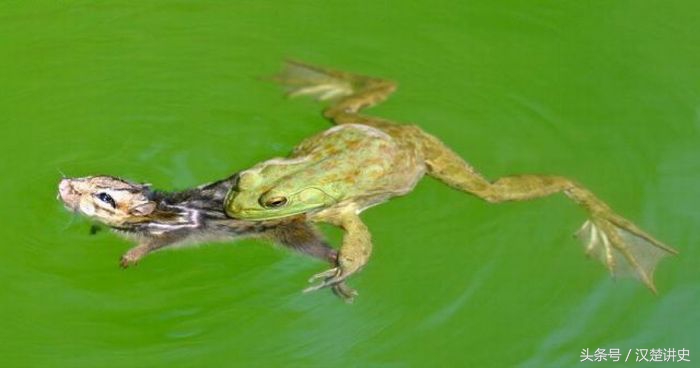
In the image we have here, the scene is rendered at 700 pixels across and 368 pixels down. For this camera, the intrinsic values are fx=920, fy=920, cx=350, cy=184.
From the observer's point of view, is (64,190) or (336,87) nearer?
(64,190)

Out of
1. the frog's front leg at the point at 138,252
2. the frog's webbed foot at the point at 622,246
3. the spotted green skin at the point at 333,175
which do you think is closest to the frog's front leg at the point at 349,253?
the spotted green skin at the point at 333,175

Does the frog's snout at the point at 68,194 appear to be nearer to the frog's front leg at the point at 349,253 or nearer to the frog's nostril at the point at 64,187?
the frog's nostril at the point at 64,187

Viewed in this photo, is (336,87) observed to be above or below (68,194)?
above

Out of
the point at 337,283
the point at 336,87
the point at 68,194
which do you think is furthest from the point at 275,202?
the point at 336,87

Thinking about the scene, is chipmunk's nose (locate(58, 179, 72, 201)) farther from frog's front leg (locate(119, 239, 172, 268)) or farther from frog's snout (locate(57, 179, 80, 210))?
frog's front leg (locate(119, 239, 172, 268))

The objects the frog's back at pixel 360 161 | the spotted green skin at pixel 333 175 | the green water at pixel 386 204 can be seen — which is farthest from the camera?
the frog's back at pixel 360 161

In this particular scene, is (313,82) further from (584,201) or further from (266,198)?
(584,201)
